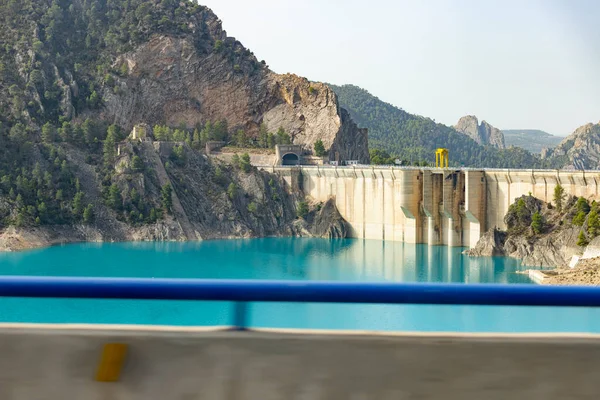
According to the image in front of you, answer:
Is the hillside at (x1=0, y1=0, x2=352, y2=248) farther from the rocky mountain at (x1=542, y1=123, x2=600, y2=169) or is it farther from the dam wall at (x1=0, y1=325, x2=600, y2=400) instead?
the rocky mountain at (x1=542, y1=123, x2=600, y2=169)

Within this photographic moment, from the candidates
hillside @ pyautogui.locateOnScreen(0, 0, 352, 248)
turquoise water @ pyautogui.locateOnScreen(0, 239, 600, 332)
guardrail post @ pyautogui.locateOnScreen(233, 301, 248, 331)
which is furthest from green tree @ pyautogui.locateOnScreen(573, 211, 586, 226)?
guardrail post @ pyautogui.locateOnScreen(233, 301, 248, 331)

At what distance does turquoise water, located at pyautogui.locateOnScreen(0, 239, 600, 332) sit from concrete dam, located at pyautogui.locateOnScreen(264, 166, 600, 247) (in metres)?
1.24

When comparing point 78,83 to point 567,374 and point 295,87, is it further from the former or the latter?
point 567,374

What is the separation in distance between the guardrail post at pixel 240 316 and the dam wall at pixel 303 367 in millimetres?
31

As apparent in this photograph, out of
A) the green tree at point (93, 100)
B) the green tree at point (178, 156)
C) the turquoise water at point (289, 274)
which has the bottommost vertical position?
the turquoise water at point (289, 274)

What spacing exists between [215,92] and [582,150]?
77890 millimetres

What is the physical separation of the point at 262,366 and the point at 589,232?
4174 cm

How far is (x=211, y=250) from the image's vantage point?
52.8 m

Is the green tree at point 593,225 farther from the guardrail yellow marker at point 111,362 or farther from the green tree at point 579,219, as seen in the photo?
the guardrail yellow marker at point 111,362

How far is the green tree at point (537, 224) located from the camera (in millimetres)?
46031

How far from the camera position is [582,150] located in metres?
133

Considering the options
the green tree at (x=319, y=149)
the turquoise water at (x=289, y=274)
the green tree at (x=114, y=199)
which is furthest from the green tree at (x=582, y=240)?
the green tree at (x=114, y=199)

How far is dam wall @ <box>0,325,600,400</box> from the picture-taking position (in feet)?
11.3

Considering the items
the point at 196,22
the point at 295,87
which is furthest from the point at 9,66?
the point at 295,87
